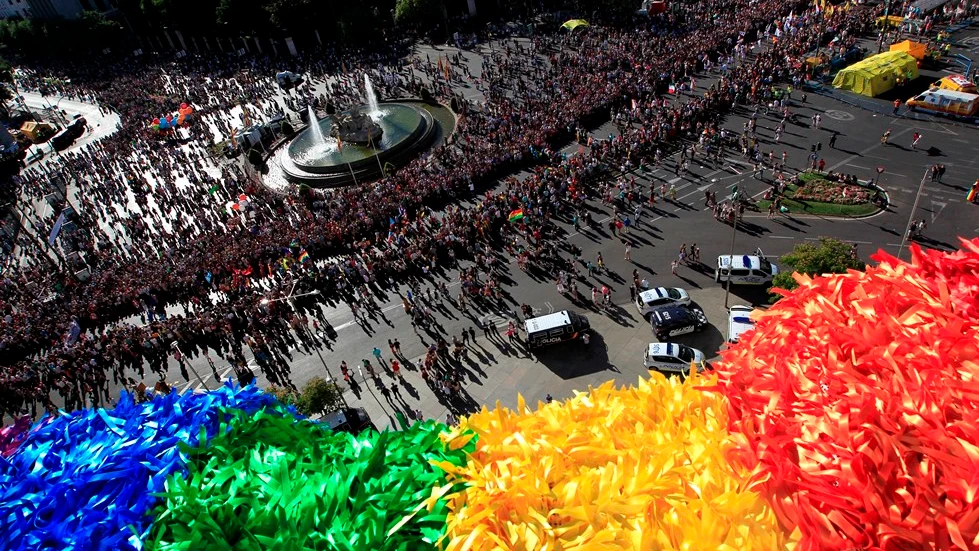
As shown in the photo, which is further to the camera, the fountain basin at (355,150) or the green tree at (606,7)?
the green tree at (606,7)

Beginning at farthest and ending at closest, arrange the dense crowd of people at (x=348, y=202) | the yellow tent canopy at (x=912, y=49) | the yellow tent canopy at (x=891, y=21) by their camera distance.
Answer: the yellow tent canopy at (x=891, y=21) → the yellow tent canopy at (x=912, y=49) → the dense crowd of people at (x=348, y=202)

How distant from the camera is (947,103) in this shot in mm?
33125

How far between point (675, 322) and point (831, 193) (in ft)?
44.9

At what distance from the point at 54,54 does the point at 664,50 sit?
98791mm

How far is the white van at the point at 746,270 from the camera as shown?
22.2 m

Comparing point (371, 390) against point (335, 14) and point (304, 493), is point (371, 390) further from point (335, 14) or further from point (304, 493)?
point (335, 14)

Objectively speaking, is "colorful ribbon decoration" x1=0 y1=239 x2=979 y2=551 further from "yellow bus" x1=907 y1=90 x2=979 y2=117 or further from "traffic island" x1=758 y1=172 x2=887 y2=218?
"yellow bus" x1=907 y1=90 x2=979 y2=117

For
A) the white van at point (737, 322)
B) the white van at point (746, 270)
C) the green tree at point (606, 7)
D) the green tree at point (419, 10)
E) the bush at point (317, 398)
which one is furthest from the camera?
the green tree at point (419, 10)

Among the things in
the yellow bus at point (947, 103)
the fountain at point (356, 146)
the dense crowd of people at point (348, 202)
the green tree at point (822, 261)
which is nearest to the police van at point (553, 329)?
the dense crowd of people at point (348, 202)

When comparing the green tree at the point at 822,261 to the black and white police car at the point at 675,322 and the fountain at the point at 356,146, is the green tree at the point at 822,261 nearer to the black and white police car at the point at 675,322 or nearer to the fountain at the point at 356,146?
the black and white police car at the point at 675,322

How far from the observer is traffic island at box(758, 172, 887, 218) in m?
26.4

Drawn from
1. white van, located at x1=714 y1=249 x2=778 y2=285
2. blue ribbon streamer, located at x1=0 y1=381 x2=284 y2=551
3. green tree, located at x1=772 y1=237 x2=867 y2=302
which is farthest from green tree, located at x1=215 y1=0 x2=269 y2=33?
blue ribbon streamer, located at x1=0 y1=381 x2=284 y2=551

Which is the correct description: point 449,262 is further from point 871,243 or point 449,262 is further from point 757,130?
point 757,130

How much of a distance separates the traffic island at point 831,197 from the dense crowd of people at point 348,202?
462 cm
